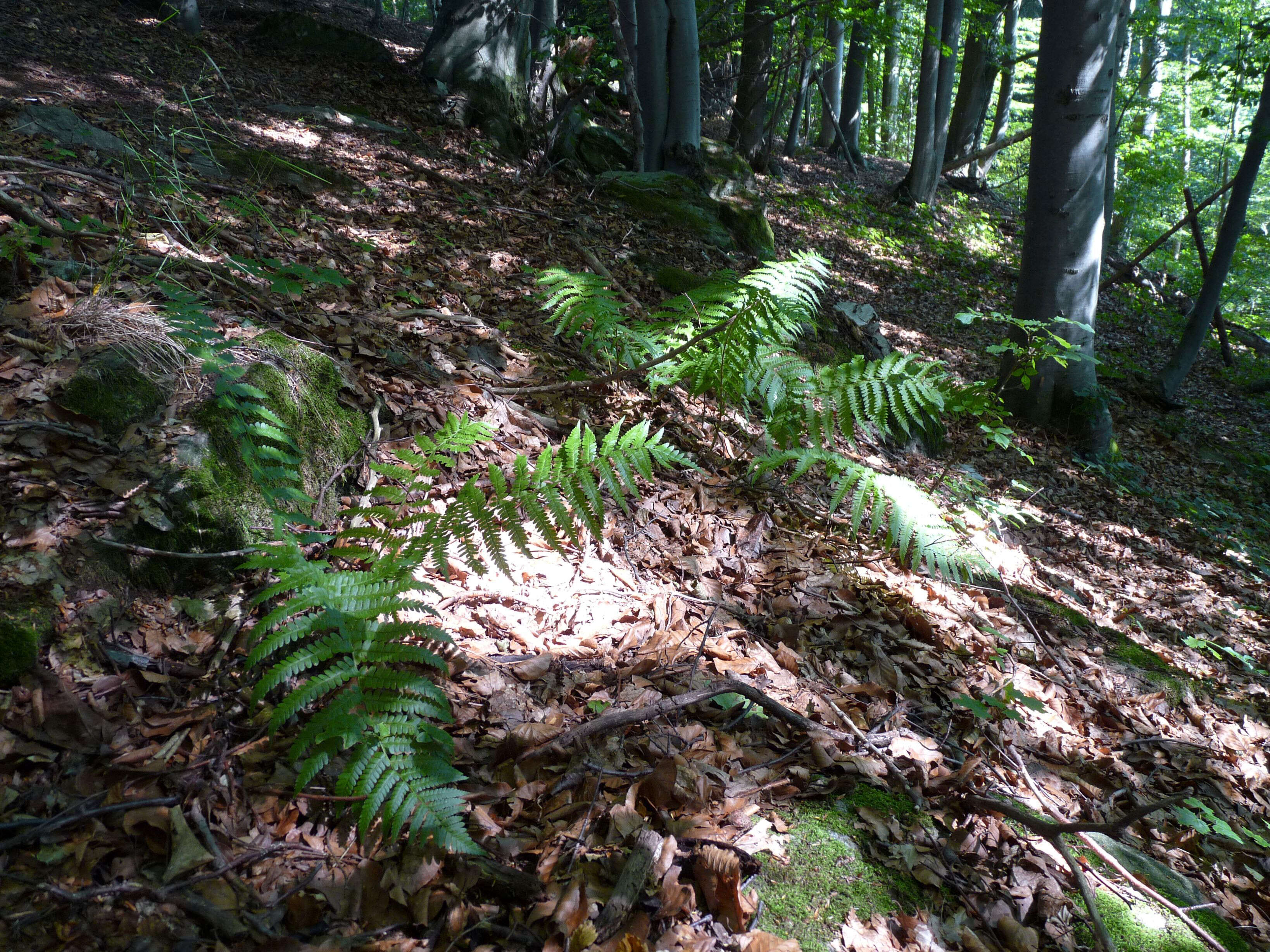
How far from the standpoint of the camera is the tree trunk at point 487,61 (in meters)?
8.52

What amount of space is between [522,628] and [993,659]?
2.04 metres

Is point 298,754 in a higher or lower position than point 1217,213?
lower

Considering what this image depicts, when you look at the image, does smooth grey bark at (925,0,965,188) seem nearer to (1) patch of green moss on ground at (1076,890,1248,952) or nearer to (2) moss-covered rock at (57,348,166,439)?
(1) patch of green moss on ground at (1076,890,1248,952)

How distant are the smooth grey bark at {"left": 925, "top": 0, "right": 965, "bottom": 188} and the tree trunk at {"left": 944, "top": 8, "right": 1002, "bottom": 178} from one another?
4.51ft

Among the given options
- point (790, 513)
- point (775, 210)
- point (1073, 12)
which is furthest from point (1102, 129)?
point (775, 210)

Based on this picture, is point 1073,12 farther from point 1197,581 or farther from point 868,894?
point 868,894

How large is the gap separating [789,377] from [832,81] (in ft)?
61.0

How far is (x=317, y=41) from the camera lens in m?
9.99

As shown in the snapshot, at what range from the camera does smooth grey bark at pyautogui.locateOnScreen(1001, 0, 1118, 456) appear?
5891 mm

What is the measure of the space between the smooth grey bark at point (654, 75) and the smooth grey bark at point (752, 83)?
3698mm

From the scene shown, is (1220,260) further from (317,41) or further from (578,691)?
(317,41)

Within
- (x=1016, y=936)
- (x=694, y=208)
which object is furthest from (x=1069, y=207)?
(x=1016, y=936)

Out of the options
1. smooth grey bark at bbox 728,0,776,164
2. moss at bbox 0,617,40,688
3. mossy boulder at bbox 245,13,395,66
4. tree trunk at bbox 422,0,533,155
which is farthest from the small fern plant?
smooth grey bark at bbox 728,0,776,164

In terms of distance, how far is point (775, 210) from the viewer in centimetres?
1212
